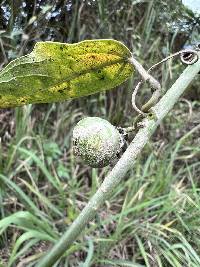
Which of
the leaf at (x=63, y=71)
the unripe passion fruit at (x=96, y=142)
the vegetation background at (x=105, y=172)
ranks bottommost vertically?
the vegetation background at (x=105, y=172)

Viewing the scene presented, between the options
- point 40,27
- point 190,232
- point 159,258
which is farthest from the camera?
point 190,232

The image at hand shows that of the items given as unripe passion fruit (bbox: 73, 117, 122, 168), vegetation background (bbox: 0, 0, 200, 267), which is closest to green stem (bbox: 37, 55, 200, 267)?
unripe passion fruit (bbox: 73, 117, 122, 168)

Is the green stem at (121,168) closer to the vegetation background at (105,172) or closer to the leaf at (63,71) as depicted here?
the leaf at (63,71)

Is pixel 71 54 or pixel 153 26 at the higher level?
pixel 71 54

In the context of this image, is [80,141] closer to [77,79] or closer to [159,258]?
[77,79]

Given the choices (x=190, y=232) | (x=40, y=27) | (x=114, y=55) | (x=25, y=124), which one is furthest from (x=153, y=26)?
(x=114, y=55)

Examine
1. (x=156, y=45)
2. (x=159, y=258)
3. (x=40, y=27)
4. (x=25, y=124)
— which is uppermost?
(x=40, y=27)

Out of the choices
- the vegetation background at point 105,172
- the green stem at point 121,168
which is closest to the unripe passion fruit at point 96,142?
the green stem at point 121,168
